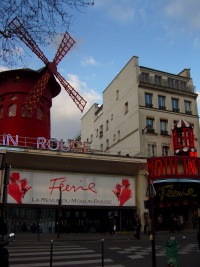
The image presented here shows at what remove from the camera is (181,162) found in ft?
87.3

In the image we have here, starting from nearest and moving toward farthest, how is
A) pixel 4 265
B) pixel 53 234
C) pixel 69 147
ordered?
pixel 4 265 → pixel 53 234 → pixel 69 147

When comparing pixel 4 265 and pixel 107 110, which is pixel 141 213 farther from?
pixel 4 265

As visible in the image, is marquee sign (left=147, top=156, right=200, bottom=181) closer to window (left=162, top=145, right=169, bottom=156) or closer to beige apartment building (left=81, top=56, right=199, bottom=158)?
beige apartment building (left=81, top=56, right=199, bottom=158)

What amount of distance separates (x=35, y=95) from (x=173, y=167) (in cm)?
1117

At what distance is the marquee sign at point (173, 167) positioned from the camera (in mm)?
25828

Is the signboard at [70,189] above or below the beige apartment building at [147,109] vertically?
below

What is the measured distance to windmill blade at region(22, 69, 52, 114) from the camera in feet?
82.9

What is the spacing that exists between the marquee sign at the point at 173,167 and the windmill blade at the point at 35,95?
30.6 ft

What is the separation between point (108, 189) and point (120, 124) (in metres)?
8.64

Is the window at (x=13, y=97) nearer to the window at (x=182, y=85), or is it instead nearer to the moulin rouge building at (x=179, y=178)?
the moulin rouge building at (x=179, y=178)

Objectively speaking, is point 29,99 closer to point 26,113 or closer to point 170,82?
point 26,113

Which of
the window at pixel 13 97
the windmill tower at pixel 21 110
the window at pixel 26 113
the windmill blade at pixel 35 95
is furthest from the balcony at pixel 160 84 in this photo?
the window at pixel 13 97

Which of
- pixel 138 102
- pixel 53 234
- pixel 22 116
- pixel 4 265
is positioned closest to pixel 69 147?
pixel 22 116

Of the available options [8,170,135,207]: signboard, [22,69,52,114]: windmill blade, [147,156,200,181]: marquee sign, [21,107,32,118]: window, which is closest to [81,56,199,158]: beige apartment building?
[147,156,200,181]: marquee sign
